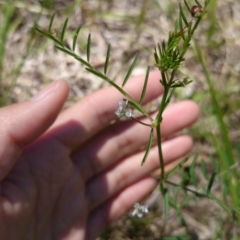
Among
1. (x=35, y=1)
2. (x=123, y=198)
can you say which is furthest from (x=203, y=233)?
(x=35, y=1)

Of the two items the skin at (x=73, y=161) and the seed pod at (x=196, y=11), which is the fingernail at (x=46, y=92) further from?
the seed pod at (x=196, y=11)

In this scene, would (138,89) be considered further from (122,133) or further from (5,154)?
(5,154)

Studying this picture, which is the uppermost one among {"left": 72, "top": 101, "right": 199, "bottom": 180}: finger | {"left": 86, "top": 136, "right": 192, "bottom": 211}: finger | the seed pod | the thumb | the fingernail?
the seed pod

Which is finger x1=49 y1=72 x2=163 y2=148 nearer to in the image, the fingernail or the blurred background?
the fingernail

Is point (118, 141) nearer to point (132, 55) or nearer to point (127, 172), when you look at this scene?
point (127, 172)

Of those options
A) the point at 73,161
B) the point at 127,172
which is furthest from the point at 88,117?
the point at 127,172

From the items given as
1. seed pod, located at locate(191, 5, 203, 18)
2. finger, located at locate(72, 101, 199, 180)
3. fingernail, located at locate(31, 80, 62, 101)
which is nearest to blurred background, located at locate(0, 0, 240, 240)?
finger, located at locate(72, 101, 199, 180)
